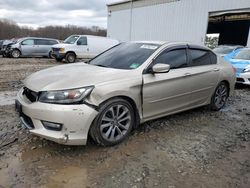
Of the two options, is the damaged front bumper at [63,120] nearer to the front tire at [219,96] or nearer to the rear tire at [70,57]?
the front tire at [219,96]

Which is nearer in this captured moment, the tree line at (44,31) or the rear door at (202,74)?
the rear door at (202,74)

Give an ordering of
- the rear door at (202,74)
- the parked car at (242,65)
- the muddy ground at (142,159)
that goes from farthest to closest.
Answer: the parked car at (242,65) → the rear door at (202,74) → the muddy ground at (142,159)

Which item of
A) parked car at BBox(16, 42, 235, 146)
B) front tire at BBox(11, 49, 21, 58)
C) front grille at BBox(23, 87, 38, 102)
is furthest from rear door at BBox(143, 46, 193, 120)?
front tire at BBox(11, 49, 21, 58)

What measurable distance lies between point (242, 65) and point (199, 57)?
4.28 m

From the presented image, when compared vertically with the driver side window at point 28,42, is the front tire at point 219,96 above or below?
below

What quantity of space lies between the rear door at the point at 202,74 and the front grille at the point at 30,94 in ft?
8.53

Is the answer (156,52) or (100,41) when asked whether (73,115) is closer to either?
(156,52)

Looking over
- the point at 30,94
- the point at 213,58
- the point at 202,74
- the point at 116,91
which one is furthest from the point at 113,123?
the point at 213,58

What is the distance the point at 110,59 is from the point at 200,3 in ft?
48.9

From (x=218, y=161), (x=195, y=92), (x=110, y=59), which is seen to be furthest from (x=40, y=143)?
(x=195, y=92)

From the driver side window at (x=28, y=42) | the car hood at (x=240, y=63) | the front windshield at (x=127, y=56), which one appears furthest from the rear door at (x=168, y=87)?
the driver side window at (x=28, y=42)

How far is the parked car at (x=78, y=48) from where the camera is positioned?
14.9 m

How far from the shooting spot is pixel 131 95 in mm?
3545

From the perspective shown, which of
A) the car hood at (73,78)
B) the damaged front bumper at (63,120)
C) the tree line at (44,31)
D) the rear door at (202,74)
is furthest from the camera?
the tree line at (44,31)
